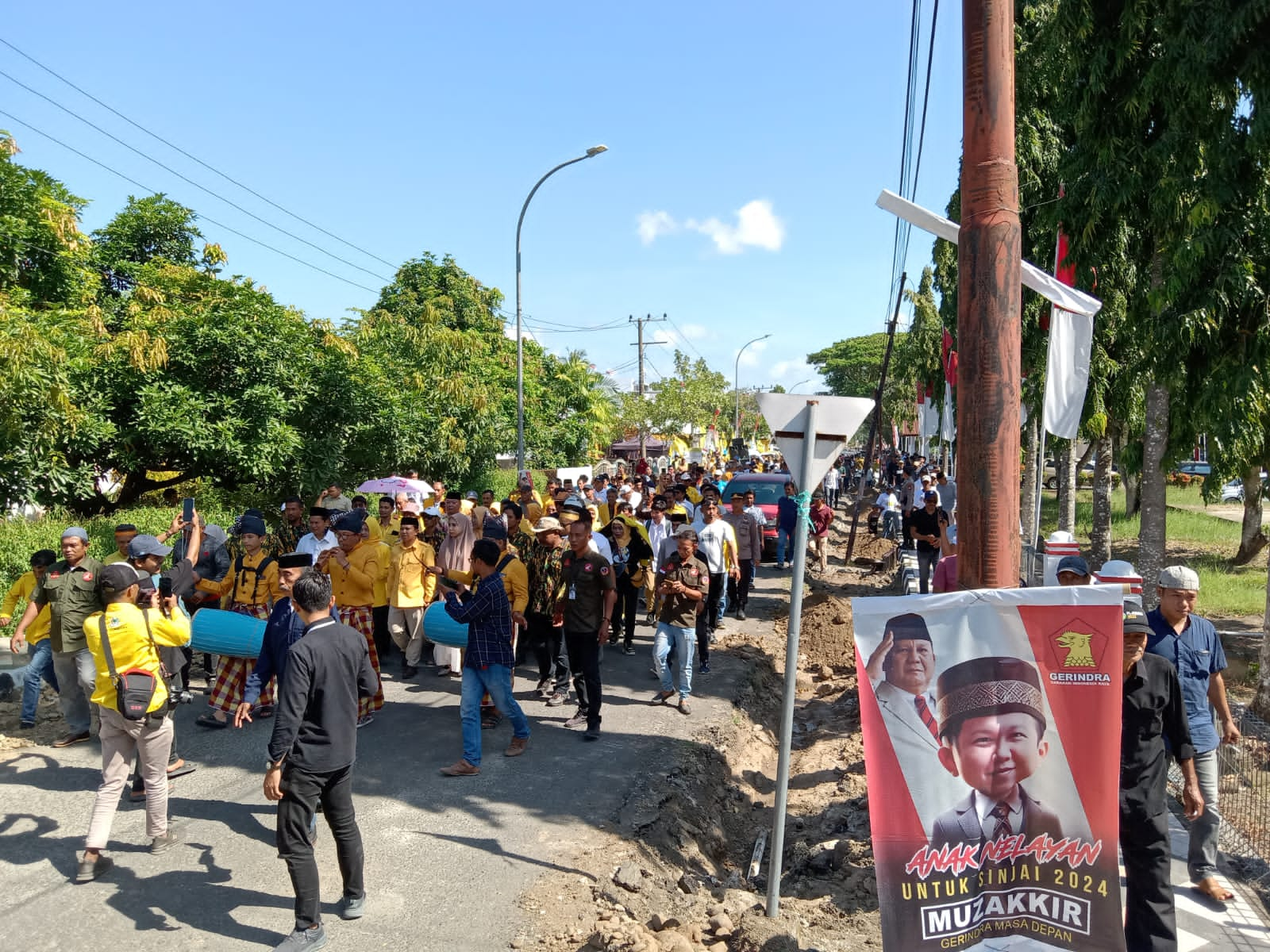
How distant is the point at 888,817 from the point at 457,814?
327cm

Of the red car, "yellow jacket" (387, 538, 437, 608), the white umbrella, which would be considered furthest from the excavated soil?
the red car

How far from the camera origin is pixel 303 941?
439cm

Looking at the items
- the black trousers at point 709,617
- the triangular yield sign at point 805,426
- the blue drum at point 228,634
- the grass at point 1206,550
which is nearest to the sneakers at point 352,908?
the blue drum at point 228,634

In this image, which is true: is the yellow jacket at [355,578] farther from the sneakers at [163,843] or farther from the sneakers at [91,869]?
the sneakers at [91,869]

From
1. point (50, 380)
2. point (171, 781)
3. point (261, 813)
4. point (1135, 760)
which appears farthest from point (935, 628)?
point (50, 380)

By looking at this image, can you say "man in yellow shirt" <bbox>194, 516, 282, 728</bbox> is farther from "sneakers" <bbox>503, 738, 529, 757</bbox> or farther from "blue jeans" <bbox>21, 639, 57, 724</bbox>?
"sneakers" <bbox>503, 738, 529, 757</bbox>

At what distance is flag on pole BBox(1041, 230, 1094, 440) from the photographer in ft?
25.2

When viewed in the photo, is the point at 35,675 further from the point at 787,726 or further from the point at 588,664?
Result: the point at 787,726

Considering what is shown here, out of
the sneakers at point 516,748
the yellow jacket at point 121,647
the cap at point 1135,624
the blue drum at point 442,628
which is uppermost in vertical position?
the cap at point 1135,624

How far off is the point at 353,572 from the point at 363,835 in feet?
10.7

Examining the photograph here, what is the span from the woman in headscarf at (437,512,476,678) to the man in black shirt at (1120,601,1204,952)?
675 centimetres

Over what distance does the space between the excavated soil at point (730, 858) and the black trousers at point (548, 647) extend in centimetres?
155

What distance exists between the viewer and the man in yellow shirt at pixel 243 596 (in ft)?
24.8

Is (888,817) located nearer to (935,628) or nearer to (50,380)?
(935,628)
